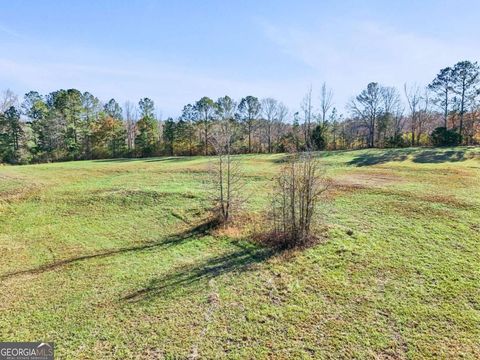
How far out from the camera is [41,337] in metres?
6.04

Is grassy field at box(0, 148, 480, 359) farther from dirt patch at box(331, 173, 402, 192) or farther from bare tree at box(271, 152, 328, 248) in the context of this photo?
dirt patch at box(331, 173, 402, 192)

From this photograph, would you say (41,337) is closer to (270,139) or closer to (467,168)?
(467,168)

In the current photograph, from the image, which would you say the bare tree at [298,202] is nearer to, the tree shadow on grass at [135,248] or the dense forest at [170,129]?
the tree shadow on grass at [135,248]

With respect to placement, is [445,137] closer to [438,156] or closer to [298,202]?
[438,156]

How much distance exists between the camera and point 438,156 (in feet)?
89.6

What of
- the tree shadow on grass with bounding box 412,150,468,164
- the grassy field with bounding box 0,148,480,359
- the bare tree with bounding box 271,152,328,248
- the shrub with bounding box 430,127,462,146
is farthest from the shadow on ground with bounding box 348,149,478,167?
the bare tree with bounding box 271,152,328,248

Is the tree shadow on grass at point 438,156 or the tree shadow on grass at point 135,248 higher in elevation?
the tree shadow on grass at point 438,156

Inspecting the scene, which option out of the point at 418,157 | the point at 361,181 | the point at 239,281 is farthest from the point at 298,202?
the point at 418,157

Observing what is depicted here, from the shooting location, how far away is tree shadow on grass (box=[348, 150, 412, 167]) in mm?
26114

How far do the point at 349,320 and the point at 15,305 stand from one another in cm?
759

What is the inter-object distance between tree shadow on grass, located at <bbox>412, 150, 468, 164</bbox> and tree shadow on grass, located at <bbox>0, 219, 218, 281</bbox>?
21.0 m

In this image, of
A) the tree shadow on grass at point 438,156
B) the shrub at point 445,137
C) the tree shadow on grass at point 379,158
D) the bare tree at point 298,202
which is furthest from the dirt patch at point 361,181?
the shrub at point 445,137

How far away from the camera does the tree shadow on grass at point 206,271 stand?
7.61m

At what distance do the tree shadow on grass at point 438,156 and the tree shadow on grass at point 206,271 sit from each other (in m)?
21.3
